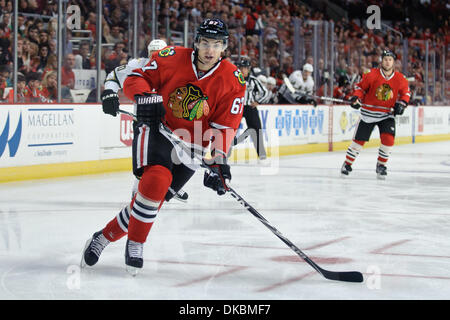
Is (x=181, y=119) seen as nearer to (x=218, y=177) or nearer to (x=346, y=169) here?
(x=218, y=177)

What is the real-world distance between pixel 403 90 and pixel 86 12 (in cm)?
357

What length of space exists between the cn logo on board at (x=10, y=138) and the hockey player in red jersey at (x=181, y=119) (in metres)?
3.75

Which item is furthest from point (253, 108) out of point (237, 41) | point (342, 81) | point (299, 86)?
point (342, 81)

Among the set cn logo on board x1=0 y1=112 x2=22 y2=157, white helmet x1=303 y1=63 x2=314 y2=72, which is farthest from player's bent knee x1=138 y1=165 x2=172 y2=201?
white helmet x1=303 y1=63 x2=314 y2=72

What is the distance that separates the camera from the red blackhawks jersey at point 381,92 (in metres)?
8.26

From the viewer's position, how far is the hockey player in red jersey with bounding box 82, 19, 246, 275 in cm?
337

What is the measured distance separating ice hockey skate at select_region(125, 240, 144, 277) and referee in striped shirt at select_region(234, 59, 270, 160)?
617 centimetres

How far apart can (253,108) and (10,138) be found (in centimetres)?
386

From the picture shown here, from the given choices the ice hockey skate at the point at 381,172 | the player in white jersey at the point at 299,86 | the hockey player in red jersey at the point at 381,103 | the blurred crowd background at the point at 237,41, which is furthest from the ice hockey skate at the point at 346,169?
the player in white jersey at the point at 299,86

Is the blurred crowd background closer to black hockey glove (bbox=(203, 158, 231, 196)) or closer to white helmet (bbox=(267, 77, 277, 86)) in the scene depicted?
white helmet (bbox=(267, 77, 277, 86))

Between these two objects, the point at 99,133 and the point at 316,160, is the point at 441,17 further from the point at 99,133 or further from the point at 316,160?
the point at 99,133

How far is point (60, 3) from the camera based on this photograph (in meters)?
7.94

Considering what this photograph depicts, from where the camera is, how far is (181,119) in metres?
3.55
